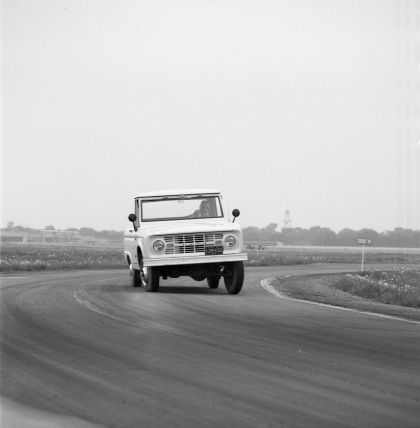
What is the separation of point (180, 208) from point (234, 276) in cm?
229

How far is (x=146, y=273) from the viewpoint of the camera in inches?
698

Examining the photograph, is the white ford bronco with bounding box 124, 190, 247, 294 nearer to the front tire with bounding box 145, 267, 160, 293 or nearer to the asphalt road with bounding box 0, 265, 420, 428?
the front tire with bounding box 145, 267, 160, 293

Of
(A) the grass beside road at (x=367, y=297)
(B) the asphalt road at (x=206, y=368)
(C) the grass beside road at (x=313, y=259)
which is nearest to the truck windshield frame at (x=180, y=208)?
(A) the grass beside road at (x=367, y=297)

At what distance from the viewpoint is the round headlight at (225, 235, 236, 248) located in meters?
17.3

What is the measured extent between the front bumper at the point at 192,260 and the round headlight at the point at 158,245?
21 centimetres

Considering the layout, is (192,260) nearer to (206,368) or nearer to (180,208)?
(180,208)

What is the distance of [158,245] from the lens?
676 inches

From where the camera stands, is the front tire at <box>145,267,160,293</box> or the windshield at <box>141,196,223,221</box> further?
the windshield at <box>141,196,223,221</box>

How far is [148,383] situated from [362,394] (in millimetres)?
1715

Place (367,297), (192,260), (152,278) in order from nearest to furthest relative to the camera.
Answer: (192,260) < (152,278) < (367,297)

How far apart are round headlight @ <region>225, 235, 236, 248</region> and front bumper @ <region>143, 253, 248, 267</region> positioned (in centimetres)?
22

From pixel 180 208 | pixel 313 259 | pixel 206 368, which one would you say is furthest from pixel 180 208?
pixel 313 259

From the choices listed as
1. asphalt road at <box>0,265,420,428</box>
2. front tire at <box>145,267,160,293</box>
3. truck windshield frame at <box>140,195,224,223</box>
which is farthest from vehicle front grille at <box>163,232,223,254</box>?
asphalt road at <box>0,265,420,428</box>

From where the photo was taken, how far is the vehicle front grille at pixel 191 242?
17.2 m
